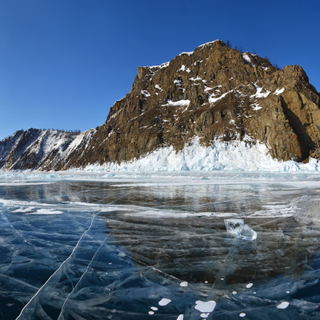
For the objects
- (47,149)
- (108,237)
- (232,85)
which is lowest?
(108,237)

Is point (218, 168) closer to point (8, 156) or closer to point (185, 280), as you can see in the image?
point (185, 280)

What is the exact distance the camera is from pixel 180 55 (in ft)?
289

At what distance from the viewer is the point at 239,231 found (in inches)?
192

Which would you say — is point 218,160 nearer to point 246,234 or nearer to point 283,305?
point 246,234

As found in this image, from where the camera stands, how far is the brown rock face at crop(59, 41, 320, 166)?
155ft

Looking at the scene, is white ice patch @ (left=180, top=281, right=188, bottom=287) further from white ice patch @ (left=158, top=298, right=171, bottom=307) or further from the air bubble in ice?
the air bubble in ice

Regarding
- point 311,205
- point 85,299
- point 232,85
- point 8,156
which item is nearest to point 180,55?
point 232,85

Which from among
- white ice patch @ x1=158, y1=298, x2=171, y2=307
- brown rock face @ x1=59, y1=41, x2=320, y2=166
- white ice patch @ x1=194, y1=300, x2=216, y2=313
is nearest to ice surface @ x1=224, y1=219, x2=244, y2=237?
white ice patch @ x1=194, y1=300, x2=216, y2=313

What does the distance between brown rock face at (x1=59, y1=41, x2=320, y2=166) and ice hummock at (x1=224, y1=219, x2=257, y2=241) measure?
45.1 metres

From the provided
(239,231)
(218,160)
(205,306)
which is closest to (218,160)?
(218,160)

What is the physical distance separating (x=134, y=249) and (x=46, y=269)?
158 cm

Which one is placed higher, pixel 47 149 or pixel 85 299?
pixel 47 149

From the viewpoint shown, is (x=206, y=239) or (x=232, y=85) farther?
(x=232, y=85)

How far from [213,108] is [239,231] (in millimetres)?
60622
